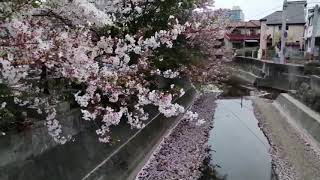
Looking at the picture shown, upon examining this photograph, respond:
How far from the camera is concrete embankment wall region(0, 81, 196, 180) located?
6.55m

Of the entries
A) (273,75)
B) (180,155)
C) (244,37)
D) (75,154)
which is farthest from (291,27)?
(75,154)

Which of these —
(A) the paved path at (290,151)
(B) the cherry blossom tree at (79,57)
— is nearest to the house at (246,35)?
(A) the paved path at (290,151)

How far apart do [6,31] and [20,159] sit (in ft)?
6.33

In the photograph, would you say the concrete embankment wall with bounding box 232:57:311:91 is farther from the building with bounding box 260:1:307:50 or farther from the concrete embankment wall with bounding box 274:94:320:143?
the building with bounding box 260:1:307:50

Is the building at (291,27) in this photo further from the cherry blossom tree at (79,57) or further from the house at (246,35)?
the cherry blossom tree at (79,57)

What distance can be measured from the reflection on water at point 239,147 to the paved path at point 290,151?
0.34m

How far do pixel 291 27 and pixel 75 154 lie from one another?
72.0 m

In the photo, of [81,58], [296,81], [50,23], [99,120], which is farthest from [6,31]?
[296,81]

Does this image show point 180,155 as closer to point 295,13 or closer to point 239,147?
point 239,147

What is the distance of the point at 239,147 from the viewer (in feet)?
53.1

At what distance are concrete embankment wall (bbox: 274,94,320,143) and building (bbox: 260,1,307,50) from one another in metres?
51.1

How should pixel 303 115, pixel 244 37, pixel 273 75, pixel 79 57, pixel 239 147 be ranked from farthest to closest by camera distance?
pixel 244 37
pixel 273 75
pixel 303 115
pixel 239 147
pixel 79 57

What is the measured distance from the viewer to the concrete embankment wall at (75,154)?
655cm

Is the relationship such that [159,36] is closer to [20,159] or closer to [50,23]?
[50,23]
